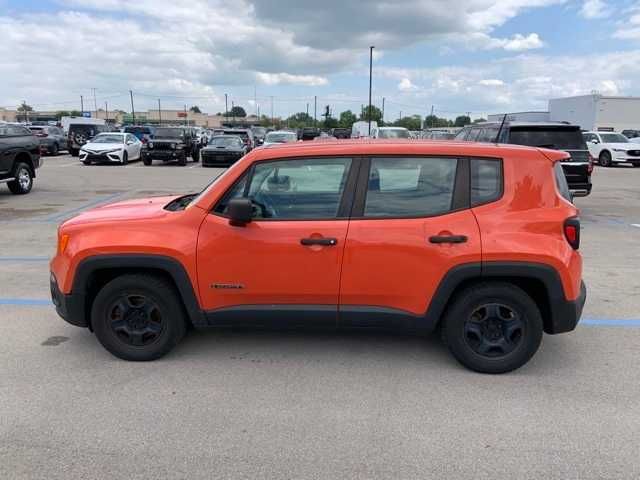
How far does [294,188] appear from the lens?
12.5 feet

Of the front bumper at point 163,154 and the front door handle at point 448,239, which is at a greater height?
the front bumper at point 163,154

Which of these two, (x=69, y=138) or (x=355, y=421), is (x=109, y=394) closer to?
(x=355, y=421)

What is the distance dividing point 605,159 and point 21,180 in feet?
80.3

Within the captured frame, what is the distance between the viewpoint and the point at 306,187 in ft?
12.5

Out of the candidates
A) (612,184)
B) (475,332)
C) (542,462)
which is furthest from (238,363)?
(612,184)

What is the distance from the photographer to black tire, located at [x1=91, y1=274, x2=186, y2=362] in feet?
12.8

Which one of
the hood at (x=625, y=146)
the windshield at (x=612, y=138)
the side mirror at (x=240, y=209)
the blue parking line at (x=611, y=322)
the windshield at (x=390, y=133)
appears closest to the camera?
the side mirror at (x=240, y=209)

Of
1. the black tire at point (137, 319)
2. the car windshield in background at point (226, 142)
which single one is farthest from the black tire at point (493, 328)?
the car windshield in background at point (226, 142)

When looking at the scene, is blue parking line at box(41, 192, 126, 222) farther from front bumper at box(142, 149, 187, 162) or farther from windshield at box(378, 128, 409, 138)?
windshield at box(378, 128, 409, 138)

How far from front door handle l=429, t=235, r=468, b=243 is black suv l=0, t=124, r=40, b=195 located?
1163 cm

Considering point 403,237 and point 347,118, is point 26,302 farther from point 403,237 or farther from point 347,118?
point 347,118

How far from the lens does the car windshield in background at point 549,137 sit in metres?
10.2

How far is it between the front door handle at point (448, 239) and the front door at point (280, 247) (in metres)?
0.61

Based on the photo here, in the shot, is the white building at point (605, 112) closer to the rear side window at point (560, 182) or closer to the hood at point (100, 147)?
the hood at point (100, 147)
